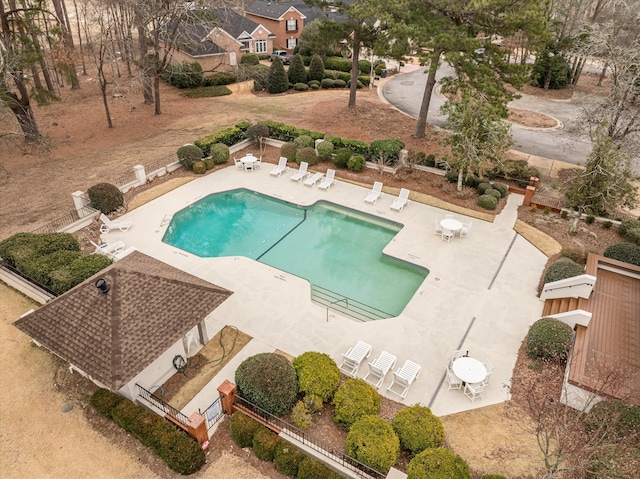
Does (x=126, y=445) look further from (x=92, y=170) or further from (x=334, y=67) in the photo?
(x=334, y=67)

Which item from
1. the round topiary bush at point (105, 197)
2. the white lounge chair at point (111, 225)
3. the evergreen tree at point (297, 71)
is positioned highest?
the evergreen tree at point (297, 71)

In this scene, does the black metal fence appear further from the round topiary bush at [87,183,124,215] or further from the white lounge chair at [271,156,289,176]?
the white lounge chair at [271,156,289,176]

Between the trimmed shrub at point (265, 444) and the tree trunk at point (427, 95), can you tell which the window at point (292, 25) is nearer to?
the tree trunk at point (427, 95)

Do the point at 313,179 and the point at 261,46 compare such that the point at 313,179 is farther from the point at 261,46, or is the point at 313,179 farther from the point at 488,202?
the point at 261,46

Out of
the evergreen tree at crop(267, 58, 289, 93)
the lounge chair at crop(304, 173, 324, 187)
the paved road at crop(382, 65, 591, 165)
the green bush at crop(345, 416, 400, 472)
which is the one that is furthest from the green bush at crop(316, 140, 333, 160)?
the green bush at crop(345, 416, 400, 472)

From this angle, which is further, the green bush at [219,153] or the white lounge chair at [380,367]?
the green bush at [219,153]

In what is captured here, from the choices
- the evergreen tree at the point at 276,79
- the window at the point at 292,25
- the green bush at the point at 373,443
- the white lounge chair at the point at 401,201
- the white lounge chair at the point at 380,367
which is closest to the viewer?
the green bush at the point at 373,443

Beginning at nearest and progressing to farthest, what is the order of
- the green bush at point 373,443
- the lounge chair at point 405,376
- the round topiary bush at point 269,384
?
the green bush at point 373,443 < the round topiary bush at point 269,384 < the lounge chair at point 405,376

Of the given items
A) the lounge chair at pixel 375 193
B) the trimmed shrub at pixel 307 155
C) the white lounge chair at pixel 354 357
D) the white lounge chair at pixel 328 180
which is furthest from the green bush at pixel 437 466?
the trimmed shrub at pixel 307 155

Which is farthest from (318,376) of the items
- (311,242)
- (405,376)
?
(311,242)
